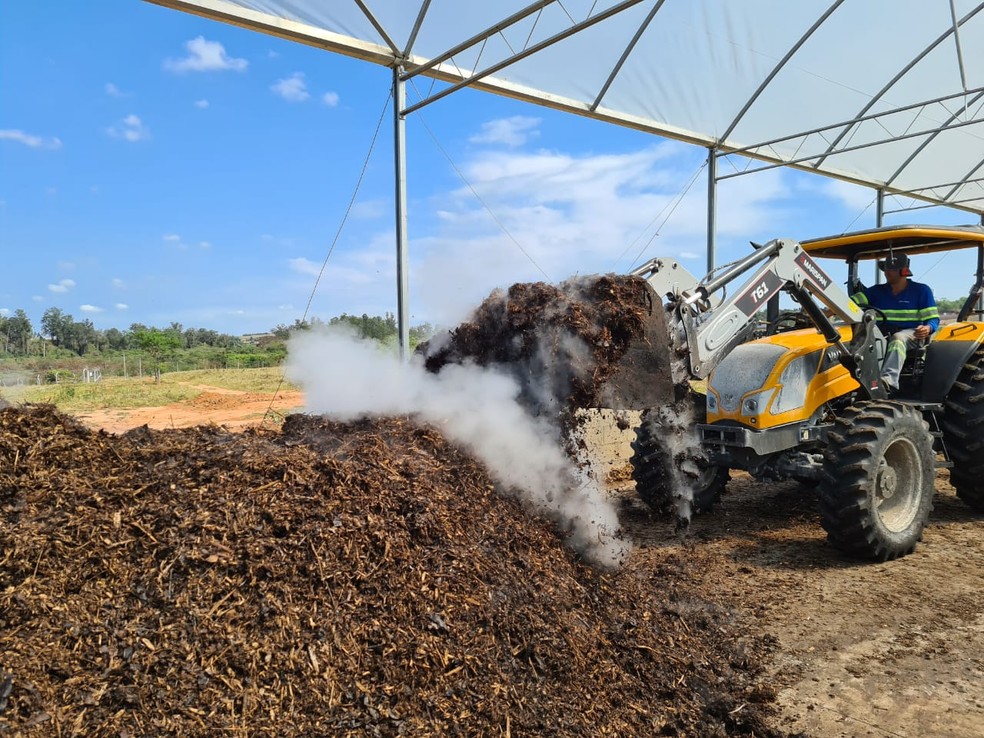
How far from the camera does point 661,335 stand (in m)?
4.54

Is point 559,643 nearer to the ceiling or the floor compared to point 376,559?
nearer to the floor

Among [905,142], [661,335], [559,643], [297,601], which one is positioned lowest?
[559,643]

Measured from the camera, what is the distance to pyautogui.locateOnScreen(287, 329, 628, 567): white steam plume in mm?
4379

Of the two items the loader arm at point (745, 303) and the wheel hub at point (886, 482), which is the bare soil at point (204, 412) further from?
the wheel hub at point (886, 482)

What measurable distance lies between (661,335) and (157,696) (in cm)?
343

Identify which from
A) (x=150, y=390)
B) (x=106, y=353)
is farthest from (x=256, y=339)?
(x=150, y=390)

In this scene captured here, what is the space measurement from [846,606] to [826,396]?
1.99 meters

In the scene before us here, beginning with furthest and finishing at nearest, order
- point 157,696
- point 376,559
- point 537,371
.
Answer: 1. point 537,371
2. point 376,559
3. point 157,696

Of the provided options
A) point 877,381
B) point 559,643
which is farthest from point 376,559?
point 877,381

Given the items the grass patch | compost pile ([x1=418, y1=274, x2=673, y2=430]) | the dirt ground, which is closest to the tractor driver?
the dirt ground

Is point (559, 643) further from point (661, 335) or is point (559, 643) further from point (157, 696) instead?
point (661, 335)

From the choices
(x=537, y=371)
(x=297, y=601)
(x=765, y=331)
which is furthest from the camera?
(x=765, y=331)

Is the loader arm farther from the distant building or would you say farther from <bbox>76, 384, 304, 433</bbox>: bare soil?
the distant building

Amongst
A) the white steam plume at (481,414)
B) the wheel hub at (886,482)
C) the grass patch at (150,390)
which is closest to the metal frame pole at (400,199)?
the white steam plume at (481,414)
